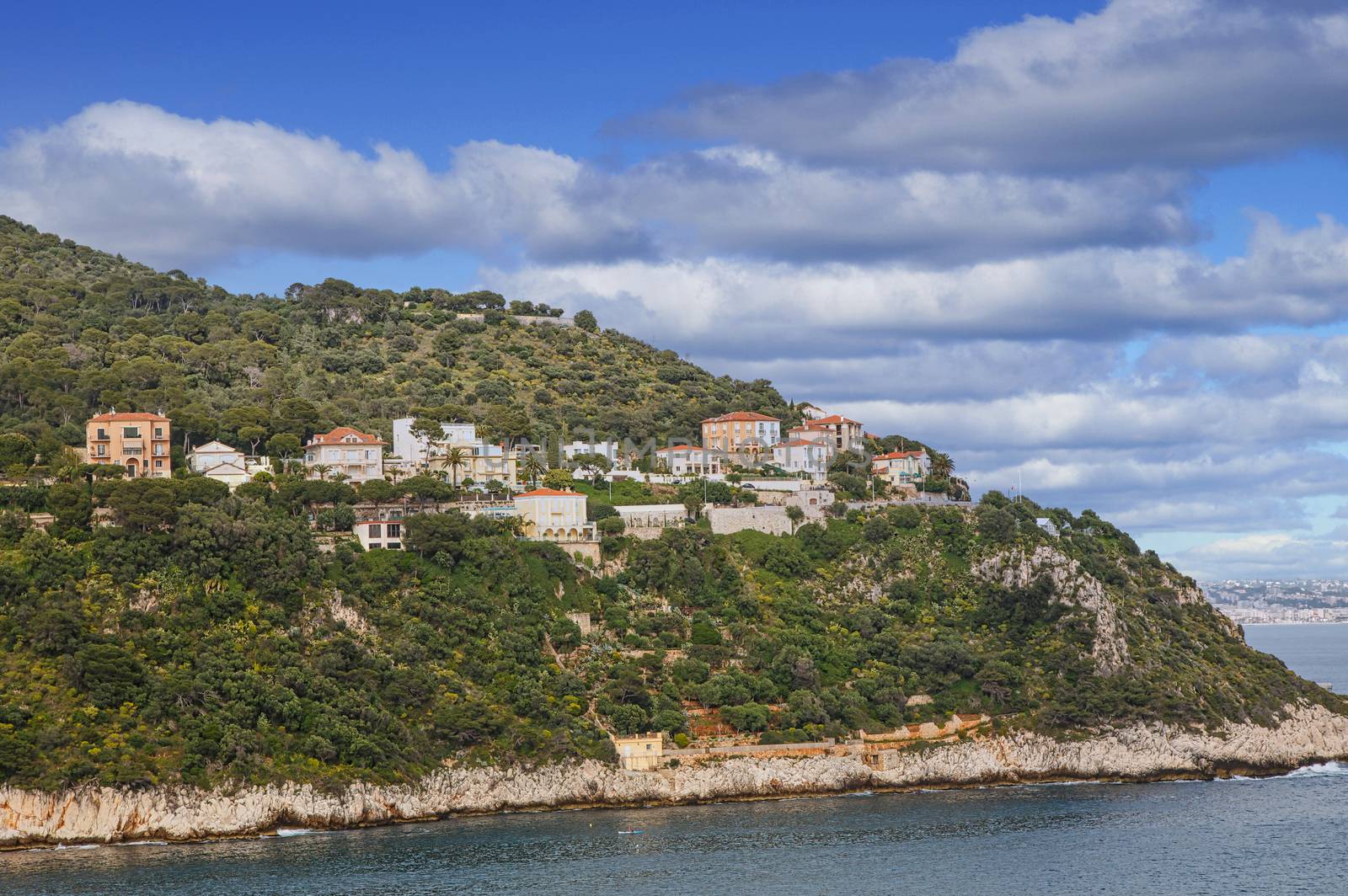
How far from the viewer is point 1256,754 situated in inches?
3132

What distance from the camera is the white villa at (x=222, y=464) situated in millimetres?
84625

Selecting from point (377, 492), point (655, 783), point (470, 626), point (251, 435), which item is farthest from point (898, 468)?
point (655, 783)

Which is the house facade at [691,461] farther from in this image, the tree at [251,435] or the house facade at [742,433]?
the tree at [251,435]

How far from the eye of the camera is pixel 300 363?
11844 cm

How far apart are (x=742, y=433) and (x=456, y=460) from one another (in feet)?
87.7

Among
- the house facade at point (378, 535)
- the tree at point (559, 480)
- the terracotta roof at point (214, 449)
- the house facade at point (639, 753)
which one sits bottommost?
the house facade at point (639, 753)

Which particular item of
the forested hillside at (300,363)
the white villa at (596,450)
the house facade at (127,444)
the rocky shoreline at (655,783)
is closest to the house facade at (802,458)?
the forested hillside at (300,363)

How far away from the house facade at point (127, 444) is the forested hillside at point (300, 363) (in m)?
4.00

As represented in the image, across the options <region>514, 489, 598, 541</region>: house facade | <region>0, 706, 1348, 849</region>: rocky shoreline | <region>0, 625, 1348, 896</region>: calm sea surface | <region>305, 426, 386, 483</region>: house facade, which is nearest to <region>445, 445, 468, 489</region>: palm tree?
<region>305, 426, 386, 483</region>: house facade

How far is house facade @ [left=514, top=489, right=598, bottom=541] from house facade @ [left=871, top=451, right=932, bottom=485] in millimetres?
28635

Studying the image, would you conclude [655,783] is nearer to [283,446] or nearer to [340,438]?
[340,438]

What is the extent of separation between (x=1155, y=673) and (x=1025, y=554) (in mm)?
10137

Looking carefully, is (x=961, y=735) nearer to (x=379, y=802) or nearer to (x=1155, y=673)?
(x=1155, y=673)

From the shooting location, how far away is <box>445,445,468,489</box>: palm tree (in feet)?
298
